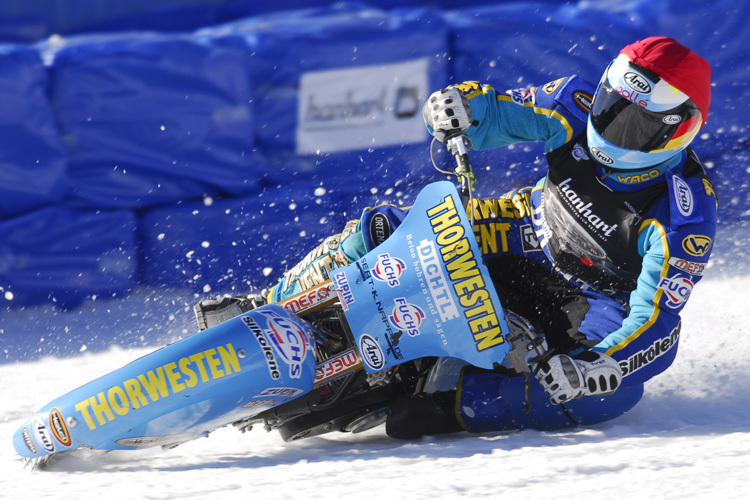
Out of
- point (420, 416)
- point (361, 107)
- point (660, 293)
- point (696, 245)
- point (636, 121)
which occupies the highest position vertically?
point (361, 107)

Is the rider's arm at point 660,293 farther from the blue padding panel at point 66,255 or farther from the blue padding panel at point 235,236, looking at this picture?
the blue padding panel at point 66,255

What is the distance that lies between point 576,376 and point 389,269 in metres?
0.63

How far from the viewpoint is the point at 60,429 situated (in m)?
2.36

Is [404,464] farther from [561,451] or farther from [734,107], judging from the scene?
[734,107]

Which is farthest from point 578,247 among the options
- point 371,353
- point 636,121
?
point 371,353

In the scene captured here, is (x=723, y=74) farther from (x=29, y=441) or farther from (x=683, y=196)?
(x=29, y=441)

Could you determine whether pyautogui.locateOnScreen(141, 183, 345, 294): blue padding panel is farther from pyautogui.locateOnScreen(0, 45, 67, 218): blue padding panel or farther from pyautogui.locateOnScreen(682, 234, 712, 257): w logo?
pyautogui.locateOnScreen(682, 234, 712, 257): w logo

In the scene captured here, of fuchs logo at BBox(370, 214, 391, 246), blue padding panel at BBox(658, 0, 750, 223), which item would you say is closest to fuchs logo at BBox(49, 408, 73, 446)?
fuchs logo at BBox(370, 214, 391, 246)

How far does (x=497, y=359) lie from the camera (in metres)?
2.27

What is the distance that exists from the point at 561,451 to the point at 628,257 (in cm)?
74

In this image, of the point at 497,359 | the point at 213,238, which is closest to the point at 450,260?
the point at 497,359

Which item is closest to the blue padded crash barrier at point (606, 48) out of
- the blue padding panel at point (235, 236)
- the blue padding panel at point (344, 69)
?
the blue padding panel at point (344, 69)

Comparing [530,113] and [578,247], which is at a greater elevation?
[530,113]

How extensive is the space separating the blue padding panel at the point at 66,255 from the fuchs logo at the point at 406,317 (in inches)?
100
